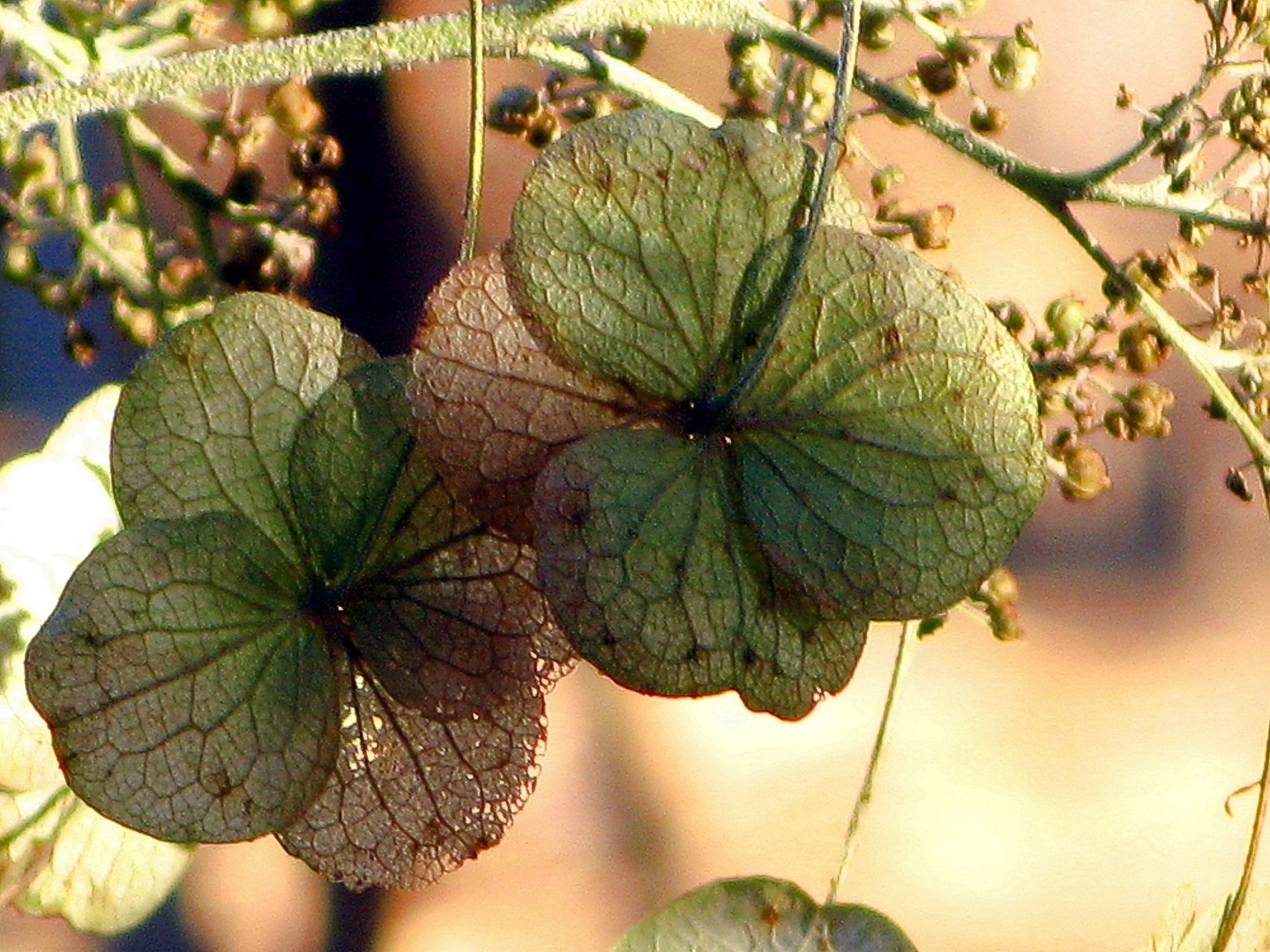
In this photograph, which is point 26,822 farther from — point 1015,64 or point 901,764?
point 901,764

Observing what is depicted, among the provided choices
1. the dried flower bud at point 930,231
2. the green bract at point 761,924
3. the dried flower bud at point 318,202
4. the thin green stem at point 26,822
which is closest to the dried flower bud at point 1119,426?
the dried flower bud at point 930,231

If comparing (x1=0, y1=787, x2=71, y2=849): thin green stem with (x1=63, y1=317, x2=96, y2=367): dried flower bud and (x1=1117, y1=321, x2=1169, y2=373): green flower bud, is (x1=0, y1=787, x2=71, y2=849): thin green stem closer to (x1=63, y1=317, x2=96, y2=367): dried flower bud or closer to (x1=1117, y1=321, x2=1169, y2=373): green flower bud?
(x1=63, y1=317, x2=96, y2=367): dried flower bud

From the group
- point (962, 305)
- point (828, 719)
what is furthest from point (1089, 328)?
point (828, 719)

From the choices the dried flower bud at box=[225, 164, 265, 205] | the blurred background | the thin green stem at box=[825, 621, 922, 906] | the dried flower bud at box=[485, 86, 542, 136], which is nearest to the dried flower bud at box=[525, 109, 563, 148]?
the dried flower bud at box=[485, 86, 542, 136]

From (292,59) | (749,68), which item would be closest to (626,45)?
(749,68)

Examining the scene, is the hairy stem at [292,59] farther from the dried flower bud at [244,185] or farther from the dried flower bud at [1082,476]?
the dried flower bud at [1082,476]
